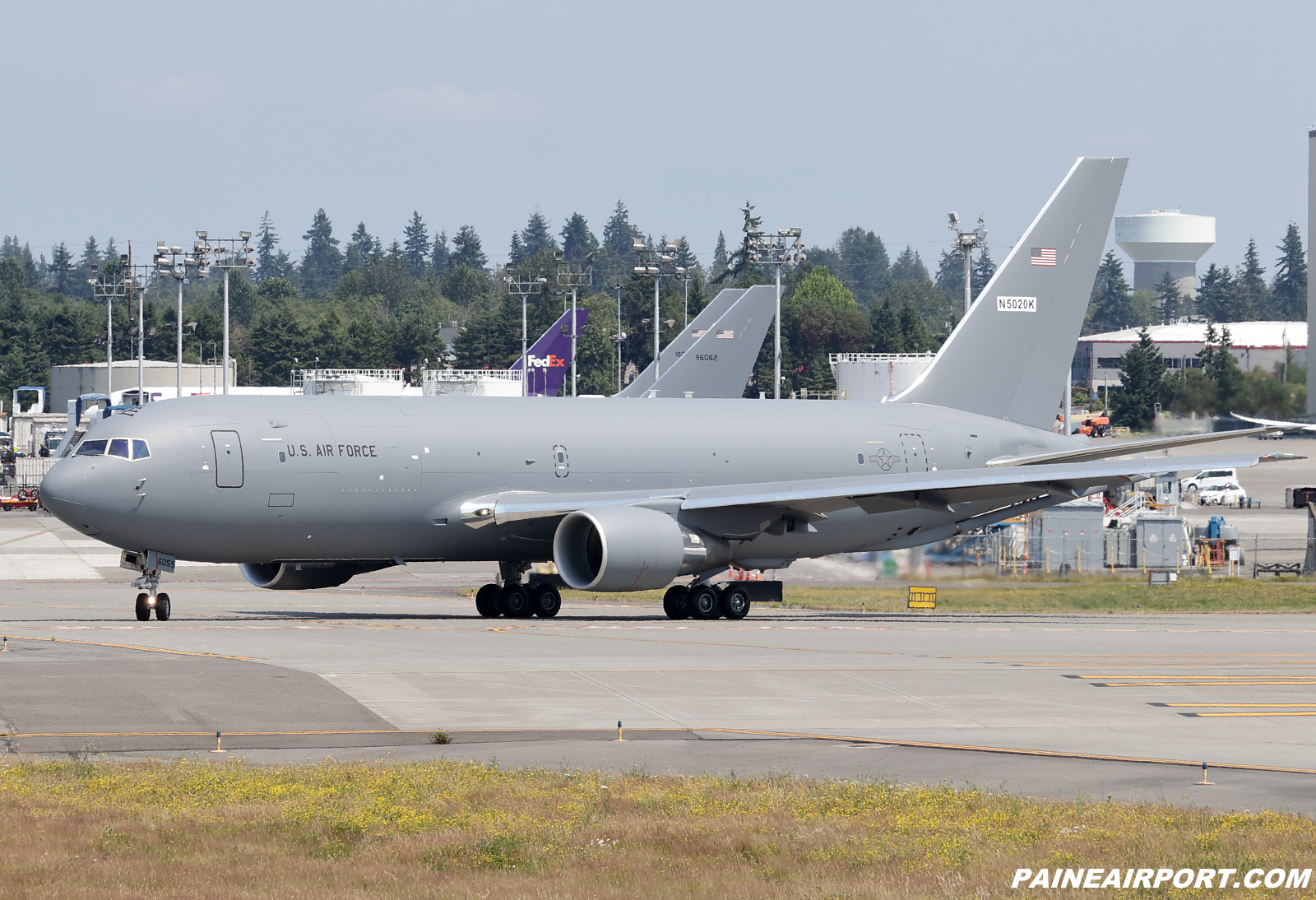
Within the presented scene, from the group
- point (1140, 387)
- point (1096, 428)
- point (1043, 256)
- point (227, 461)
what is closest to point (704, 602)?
point (227, 461)

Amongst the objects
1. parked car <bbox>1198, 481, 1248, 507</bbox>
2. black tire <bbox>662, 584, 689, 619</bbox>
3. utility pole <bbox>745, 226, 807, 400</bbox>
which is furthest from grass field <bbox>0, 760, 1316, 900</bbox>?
parked car <bbox>1198, 481, 1248, 507</bbox>

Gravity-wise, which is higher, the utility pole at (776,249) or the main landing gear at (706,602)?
the utility pole at (776,249)

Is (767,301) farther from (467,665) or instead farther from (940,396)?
(467,665)

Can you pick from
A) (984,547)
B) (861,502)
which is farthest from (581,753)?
(984,547)

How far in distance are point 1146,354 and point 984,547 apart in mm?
67835

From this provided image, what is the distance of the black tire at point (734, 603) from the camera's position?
40406 millimetres

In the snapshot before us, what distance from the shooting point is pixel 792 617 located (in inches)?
1654

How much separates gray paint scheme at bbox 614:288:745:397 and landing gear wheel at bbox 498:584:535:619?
24.7 m

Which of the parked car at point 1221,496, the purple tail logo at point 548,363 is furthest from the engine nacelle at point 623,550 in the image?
the purple tail logo at point 548,363

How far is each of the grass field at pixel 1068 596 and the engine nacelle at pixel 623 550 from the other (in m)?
9.60

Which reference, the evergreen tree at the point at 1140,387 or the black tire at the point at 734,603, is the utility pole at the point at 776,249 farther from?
the black tire at the point at 734,603

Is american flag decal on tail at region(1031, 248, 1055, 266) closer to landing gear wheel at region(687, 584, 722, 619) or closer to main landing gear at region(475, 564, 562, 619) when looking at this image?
landing gear wheel at region(687, 584, 722, 619)

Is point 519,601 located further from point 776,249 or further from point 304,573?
point 776,249

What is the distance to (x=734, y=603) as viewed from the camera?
40.4m
